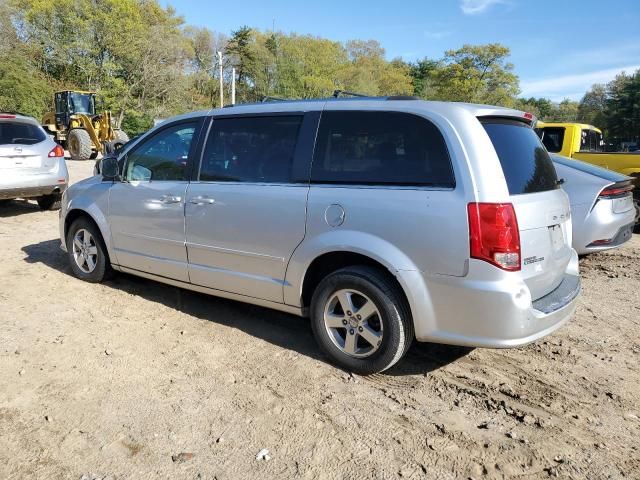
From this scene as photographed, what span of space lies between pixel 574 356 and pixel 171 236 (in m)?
3.36

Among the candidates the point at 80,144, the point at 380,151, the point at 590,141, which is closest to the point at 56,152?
the point at 380,151

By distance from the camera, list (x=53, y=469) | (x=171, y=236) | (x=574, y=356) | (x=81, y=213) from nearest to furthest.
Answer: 1. (x=53, y=469)
2. (x=574, y=356)
3. (x=171, y=236)
4. (x=81, y=213)

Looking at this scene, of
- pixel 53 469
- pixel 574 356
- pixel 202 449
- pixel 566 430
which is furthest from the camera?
pixel 574 356

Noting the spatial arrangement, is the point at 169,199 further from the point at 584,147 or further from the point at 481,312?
the point at 584,147

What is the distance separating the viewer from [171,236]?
4.40 m

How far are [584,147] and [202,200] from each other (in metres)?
8.60

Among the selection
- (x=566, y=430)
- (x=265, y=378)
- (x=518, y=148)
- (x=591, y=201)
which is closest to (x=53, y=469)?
(x=265, y=378)

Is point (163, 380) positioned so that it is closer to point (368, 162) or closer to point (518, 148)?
point (368, 162)

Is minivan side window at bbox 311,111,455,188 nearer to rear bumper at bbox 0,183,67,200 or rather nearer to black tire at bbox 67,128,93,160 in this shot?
rear bumper at bbox 0,183,67,200

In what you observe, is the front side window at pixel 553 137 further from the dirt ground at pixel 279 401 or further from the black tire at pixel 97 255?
the black tire at pixel 97 255

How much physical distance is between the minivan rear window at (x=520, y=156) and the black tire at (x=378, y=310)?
960 mm

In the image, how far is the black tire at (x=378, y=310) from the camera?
3221 mm

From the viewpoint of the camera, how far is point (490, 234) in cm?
289

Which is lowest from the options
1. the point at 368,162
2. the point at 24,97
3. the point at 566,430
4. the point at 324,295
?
the point at 566,430
